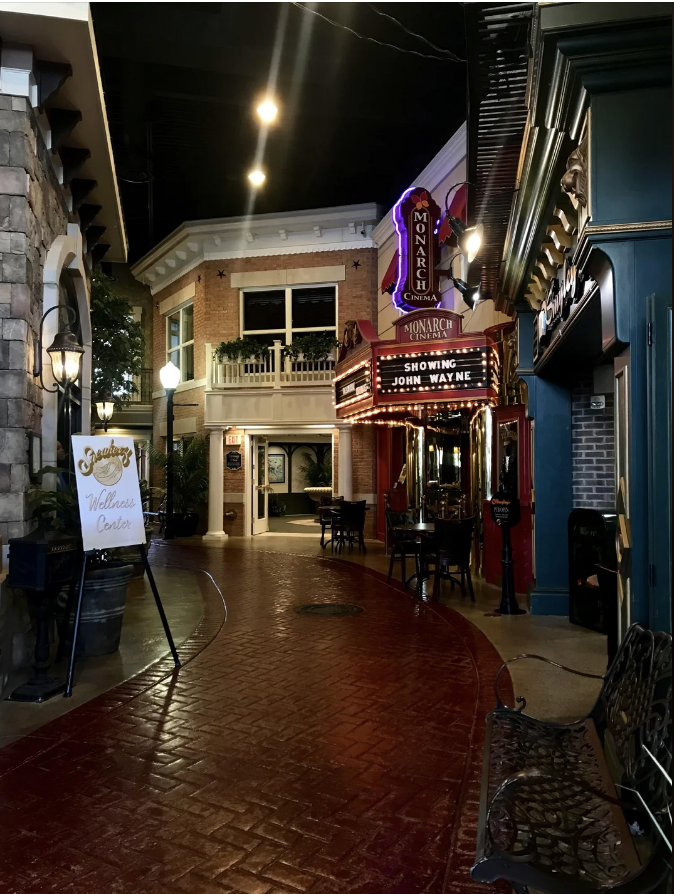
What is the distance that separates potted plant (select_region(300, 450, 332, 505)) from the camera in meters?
23.5

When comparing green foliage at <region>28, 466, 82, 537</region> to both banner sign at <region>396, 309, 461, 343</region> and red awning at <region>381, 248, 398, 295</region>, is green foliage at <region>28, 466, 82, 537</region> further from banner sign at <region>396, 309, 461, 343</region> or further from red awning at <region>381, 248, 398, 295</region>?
red awning at <region>381, 248, 398, 295</region>

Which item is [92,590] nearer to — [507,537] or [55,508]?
[55,508]

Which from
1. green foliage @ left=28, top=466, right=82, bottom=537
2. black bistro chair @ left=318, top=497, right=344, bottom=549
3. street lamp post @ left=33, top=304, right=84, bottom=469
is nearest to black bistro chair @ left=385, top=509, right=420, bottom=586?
black bistro chair @ left=318, top=497, right=344, bottom=549

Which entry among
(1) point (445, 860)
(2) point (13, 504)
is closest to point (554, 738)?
(1) point (445, 860)

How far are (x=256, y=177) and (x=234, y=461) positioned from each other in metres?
6.53

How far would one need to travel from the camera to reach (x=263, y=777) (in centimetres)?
351

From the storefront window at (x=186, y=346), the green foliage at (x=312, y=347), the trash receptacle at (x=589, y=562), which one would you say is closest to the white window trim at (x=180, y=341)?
the storefront window at (x=186, y=346)

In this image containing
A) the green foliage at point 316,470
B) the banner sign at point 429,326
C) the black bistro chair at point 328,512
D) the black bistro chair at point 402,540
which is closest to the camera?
the black bistro chair at point 402,540

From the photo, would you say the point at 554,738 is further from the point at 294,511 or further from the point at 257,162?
the point at 294,511

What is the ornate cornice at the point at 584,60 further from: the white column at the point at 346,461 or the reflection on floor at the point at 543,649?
the white column at the point at 346,461

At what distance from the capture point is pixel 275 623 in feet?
23.5

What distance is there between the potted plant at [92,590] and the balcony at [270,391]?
9.90 metres

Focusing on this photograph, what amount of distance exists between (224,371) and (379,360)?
258 inches

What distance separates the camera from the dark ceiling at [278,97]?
30.5 ft
